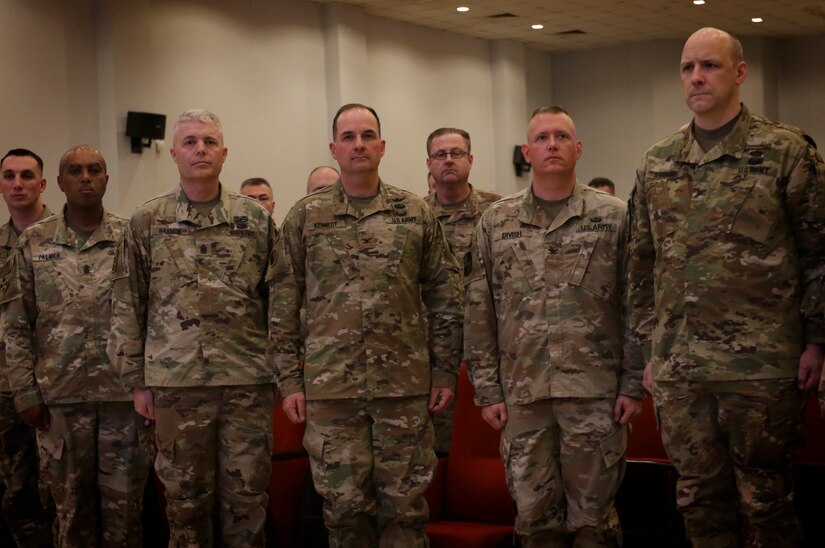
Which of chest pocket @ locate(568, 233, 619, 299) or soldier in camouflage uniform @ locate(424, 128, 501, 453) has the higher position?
soldier in camouflage uniform @ locate(424, 128, 501, 453)

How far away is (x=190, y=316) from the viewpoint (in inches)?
166

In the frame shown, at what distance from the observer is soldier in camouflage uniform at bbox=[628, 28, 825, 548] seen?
3420mm

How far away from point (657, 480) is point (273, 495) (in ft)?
5.26

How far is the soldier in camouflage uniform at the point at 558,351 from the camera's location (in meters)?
3.83

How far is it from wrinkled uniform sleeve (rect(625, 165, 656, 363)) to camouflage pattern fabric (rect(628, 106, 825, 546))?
119 millimetres

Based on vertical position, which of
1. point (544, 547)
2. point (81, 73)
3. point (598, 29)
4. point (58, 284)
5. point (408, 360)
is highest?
point (598, 29)

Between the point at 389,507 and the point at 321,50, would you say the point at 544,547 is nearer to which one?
the point at 389,507

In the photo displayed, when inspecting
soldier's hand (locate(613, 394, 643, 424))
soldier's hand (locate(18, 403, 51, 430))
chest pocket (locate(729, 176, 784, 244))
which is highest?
chest pocket (locate(729, 176, 784, 244))

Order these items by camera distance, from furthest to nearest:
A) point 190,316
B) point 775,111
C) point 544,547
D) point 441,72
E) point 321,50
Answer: point 775,111 < point 441,72 < point 321,50 < point 190,316 < point 544,547

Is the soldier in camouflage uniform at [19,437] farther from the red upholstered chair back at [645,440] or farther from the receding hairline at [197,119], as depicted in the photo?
the red upholstered chair back at [645,440]

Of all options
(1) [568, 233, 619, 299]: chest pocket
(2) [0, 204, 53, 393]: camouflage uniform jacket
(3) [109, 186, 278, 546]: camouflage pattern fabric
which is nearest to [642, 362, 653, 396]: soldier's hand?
(1) [568, 233, 619, 299]: chest pocket

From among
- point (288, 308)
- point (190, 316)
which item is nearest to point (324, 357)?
point (288, 308)

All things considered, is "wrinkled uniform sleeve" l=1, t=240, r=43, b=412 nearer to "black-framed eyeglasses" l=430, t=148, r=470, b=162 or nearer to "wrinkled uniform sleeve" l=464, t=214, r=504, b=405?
"wrinkled uniform sleeve" l=464, t=214, r=504, b=405

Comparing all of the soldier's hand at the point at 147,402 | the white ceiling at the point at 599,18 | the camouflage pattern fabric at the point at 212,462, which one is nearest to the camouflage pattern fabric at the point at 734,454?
the camouflage pattern fabric at the point at 212,462
